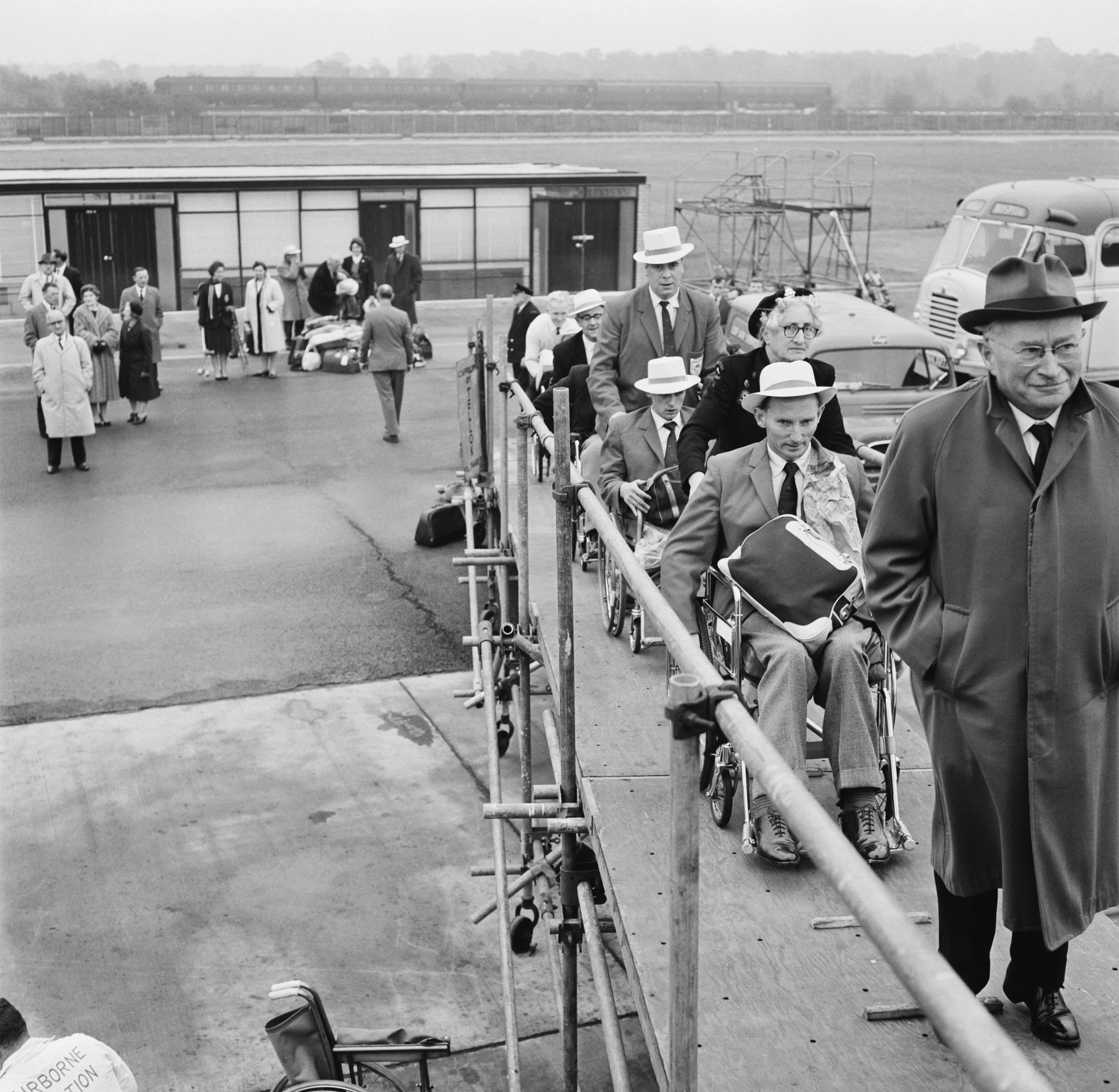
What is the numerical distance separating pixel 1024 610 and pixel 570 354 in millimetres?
7491

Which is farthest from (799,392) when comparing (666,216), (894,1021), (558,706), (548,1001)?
(666,216)

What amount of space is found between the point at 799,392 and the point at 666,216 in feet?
183

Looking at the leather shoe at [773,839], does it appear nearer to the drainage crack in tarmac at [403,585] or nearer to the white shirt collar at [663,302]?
the white shirt collar at [663,302]

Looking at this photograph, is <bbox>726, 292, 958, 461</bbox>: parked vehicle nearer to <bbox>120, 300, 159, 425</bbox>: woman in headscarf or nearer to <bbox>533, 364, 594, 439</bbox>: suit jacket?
<bbox>533, 364, 594, 439</bbox>: suit jacket

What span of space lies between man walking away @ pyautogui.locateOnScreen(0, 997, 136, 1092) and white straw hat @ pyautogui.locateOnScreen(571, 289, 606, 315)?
7.26 meters

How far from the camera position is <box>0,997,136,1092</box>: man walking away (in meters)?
4.02

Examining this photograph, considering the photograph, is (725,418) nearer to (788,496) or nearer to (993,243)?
(788,496)

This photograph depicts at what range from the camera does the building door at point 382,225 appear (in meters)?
28.5

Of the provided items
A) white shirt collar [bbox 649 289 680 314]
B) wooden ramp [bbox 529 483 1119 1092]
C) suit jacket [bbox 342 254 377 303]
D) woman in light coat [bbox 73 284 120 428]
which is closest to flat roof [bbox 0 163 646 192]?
suit jacket [bbox 342 254 377 303]

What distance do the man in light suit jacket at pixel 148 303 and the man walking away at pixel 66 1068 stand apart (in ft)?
54.6

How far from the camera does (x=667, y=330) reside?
308 inches

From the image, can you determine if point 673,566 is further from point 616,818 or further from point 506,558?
point 506,558

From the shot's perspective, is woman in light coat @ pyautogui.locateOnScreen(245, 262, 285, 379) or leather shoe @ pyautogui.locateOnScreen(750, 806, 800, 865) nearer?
leather shoe @ pyautogui.locateOnScreen(750, 806, 800, 865)

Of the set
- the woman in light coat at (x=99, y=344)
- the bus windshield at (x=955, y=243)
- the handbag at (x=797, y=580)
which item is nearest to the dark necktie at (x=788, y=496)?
the handbag at (x=797, y=580)
